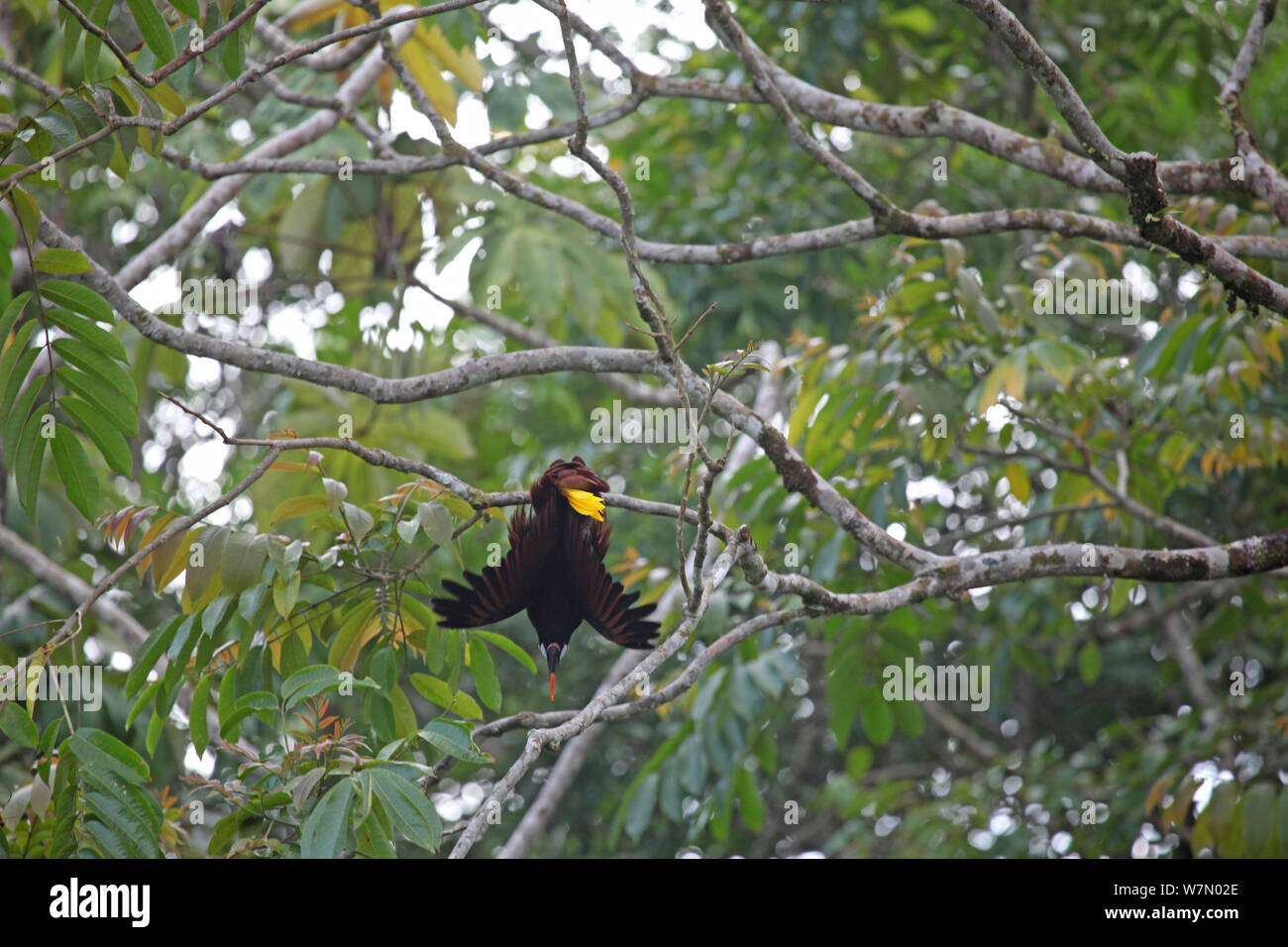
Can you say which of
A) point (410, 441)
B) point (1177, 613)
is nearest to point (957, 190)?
point (1177, 613)

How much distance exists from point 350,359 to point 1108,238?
3953 millimetres

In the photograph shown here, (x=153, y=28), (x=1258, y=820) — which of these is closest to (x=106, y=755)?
(x=153, y=28)

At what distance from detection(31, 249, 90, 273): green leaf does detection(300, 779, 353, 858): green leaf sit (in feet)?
4.90

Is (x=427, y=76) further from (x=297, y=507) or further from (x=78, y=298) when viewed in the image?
(x=297, y=507)

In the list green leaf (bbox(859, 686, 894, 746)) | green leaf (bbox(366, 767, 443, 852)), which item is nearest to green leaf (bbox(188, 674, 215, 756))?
green leaf (bbox(366, 767, 443, 852))

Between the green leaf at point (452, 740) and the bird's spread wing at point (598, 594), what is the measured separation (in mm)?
450

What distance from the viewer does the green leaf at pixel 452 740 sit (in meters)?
2.42

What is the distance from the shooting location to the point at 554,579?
2.82m

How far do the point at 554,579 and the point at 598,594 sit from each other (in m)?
0.12

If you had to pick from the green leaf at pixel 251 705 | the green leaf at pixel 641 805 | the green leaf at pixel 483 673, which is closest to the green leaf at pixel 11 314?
the green leaf at pixel 251 705
